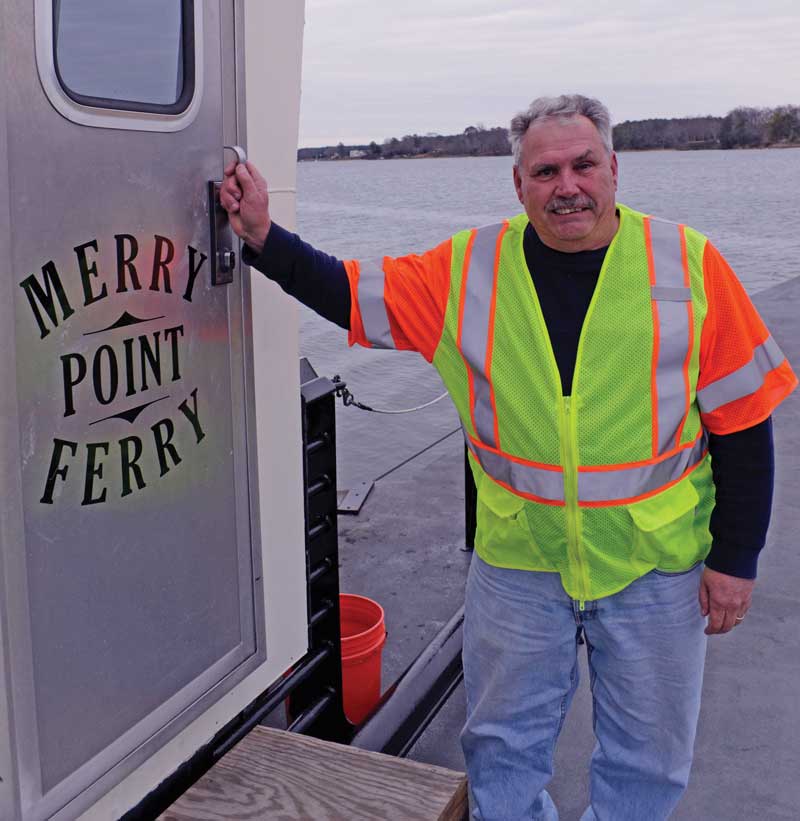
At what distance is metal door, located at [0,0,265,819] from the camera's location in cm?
175

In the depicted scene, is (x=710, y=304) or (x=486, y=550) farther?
(x=486, y=550)

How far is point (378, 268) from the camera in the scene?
250 cm

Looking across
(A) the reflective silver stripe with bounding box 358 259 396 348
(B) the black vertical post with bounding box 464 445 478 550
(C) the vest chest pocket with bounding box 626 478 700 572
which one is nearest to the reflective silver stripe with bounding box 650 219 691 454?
(C) the vest chest pocket with bounding box 626 478 700 572

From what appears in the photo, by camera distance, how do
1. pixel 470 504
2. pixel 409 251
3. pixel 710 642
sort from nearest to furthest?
pixel 710 642 < pixel 470 504 < pixel 409 251

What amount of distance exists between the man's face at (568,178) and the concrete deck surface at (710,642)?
5.76 feet

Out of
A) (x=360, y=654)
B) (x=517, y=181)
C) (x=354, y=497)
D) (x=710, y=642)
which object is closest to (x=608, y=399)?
(x=517, y=181)

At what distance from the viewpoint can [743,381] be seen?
7.49ft

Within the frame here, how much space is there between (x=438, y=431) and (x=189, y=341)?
301 inches

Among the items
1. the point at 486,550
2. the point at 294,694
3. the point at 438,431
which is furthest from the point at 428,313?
the point at 438,431

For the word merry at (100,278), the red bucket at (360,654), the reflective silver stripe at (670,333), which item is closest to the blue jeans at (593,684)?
the reflective silver stripe at (670,333)

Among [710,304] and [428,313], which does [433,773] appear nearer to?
[428,313]

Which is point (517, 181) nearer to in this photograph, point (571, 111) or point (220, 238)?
point (571, 111)

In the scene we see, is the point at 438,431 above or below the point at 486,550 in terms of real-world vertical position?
below

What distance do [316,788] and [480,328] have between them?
109cm
